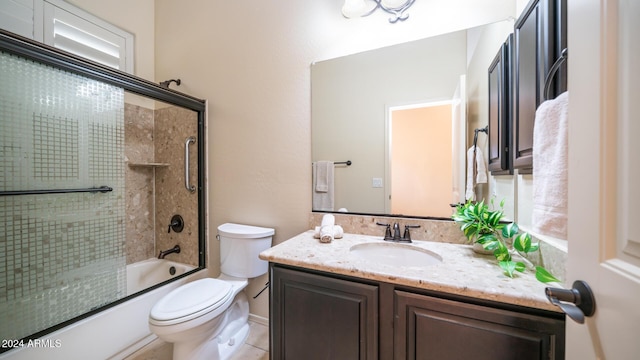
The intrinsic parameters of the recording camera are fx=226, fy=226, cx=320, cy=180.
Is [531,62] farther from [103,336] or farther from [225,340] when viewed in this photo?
[103,336]

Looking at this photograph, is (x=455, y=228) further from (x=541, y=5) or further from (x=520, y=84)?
(x=541, y=5)

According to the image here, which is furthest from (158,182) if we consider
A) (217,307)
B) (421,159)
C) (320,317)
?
(421,159)

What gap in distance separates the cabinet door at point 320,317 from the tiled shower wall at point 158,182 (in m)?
1.29

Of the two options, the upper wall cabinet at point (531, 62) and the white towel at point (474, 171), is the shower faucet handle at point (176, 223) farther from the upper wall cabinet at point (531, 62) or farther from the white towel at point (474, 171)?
the upper wall cabinet at point (531, 62)

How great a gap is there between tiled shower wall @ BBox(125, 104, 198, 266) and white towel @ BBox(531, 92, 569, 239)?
211 cm

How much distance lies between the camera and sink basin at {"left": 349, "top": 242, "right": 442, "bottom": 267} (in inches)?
44.8

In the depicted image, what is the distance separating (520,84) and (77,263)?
2624 mm

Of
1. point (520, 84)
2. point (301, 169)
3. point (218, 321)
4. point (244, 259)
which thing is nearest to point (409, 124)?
point (520, 84)

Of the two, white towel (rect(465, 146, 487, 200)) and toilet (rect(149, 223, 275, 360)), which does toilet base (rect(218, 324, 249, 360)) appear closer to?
toilet (rect(149, 223, 275, 360))

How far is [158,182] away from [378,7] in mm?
2317

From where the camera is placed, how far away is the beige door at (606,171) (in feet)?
1.17

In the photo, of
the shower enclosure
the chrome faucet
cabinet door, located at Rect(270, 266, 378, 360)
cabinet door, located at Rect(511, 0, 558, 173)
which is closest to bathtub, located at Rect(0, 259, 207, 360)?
the shower enclosure

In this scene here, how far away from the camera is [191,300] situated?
125 centimetres

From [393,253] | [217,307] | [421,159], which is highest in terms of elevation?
[421,159]
